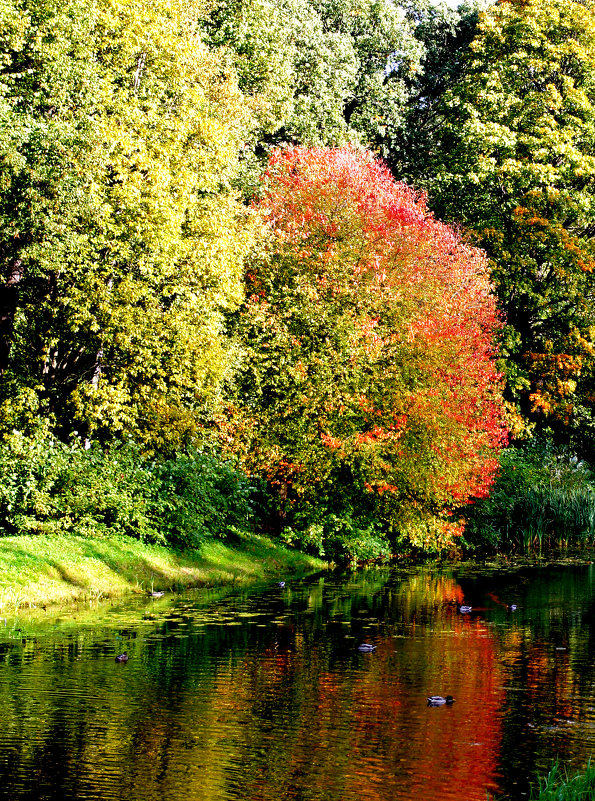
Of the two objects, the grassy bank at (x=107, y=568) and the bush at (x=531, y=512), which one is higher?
the bush at (x=531, y=512)

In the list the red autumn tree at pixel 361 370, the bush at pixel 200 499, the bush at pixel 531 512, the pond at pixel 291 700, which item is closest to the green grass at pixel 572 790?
the pond at pixel 291 700

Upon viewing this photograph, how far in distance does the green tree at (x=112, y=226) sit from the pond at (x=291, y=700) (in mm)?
7456

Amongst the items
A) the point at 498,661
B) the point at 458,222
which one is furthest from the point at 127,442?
the point at 458,222

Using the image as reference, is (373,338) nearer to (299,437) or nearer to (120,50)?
(299,437)

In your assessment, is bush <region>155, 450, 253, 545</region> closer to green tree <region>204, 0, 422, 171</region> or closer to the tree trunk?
the tree trunk

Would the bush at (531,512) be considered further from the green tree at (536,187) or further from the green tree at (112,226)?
the green tree at (112,226)

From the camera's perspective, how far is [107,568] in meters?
23.0

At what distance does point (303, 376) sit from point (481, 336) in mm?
8129

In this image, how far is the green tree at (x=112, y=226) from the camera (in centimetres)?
2514

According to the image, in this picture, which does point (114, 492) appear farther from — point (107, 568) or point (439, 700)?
point (439, 700)

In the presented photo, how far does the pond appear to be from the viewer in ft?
34.6

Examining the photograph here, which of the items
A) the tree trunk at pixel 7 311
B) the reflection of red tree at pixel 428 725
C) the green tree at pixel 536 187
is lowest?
the reflection of red tree at pixel 428 725

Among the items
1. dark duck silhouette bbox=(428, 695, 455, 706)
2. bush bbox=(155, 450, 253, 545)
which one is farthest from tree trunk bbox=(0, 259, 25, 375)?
dark duck silhouette bbox=(428, 695, 455, 706)

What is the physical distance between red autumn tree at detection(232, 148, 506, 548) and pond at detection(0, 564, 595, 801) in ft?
29.3
